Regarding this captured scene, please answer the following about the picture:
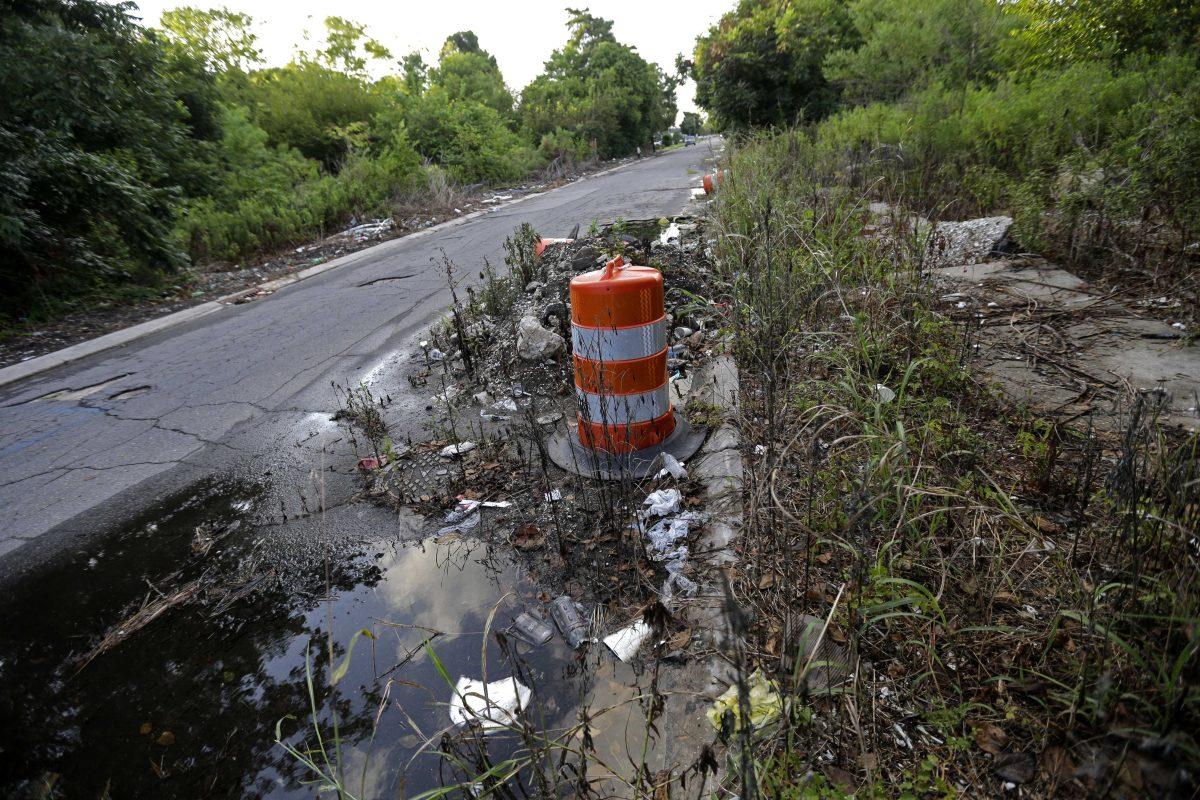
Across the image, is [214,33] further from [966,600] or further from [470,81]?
[966,600]

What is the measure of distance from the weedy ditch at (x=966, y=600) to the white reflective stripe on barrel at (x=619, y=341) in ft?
2.02

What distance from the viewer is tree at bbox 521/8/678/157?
96.4ft

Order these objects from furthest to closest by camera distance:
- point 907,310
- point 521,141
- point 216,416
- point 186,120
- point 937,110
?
point 521,141
point 186,120
point 937,110
point 216,416
point 907,310

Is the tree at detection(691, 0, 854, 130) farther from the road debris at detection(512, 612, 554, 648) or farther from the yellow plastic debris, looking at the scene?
the yellow plastic debris

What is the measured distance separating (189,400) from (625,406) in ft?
13.6

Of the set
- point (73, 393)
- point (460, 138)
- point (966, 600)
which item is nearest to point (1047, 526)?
point (966, 600)

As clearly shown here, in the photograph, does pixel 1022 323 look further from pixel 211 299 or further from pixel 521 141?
pixel 521 141

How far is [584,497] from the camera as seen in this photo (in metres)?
3.06

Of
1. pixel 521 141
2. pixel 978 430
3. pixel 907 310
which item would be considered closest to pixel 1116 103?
pixel 907 310

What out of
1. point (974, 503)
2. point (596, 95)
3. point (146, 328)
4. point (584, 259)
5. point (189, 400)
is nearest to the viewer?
point (974, 503)

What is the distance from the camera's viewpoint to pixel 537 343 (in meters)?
4.97

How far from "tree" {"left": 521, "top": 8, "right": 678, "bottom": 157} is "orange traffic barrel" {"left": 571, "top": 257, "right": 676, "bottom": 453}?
25342 millimetres

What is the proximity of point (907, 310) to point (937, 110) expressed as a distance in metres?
6.48

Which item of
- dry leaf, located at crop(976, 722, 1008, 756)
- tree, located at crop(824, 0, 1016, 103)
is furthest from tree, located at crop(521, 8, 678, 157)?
dry leaf, located at crop(976, 722, 1008, 756)
